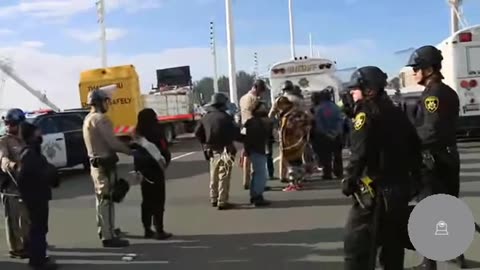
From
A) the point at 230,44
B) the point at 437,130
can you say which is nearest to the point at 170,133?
the point at 230,44

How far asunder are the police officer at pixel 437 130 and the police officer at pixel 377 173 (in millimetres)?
1218

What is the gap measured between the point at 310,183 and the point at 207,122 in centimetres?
347

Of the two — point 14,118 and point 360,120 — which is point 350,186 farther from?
point 14,118

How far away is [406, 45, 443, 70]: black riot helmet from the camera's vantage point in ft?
20.2

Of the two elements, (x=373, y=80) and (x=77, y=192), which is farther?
(x=77, y=192)

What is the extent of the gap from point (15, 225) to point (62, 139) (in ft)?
30.5

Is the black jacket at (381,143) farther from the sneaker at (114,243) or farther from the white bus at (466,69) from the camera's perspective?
the white bus at (466,69)

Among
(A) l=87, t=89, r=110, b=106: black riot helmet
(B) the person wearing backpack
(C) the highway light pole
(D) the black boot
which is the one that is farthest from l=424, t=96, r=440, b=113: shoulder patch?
(C) the highway light pole

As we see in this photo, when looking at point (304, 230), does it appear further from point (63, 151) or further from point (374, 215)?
point (63, 151)

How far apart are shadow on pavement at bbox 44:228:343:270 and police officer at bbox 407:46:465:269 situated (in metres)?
1.36

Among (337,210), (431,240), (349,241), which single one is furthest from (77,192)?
(431,240)

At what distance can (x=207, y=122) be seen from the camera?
10625 millimetres

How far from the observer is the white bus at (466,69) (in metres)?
18.1

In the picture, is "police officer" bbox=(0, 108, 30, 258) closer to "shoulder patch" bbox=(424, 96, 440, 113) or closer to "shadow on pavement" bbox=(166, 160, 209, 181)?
"shoulder patch" bbox=(424, 96, 440, 113)
